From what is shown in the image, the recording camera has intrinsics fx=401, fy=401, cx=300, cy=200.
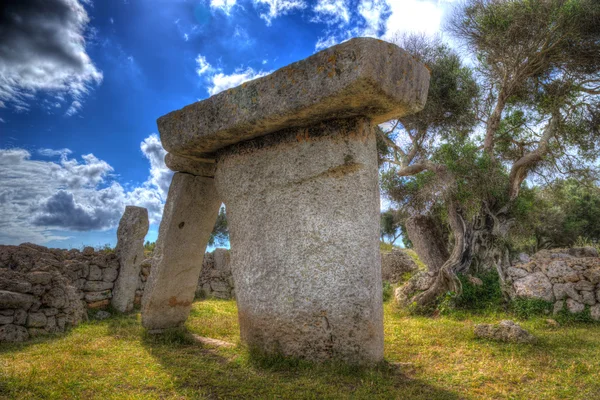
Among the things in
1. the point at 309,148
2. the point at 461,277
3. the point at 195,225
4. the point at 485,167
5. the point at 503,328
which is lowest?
the point at 503,328

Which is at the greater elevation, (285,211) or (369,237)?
(285,211)

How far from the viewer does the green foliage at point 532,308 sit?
789 centimetres

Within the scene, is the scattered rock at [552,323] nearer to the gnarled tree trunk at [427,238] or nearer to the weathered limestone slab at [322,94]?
the gnarled tree trunk at [427,238]

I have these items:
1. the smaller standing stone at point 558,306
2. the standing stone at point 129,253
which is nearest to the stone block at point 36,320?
the standing stone at point 129,253

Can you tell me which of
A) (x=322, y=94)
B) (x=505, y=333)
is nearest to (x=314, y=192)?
(x=322, y=94)

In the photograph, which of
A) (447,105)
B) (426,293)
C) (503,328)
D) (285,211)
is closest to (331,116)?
(285,211)

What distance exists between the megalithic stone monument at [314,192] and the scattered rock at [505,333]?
2.22m

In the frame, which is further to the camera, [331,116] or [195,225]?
[195,225]

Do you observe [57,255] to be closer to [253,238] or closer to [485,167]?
[253,238]

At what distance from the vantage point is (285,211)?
4.28 metres

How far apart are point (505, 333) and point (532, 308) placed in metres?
3.21

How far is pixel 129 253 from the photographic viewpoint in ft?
29.0

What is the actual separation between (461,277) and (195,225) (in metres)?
6.18

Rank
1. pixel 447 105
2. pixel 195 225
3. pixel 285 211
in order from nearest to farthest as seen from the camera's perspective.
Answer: pixel 285 211 < pixel 195 225 < pixel 447 105
